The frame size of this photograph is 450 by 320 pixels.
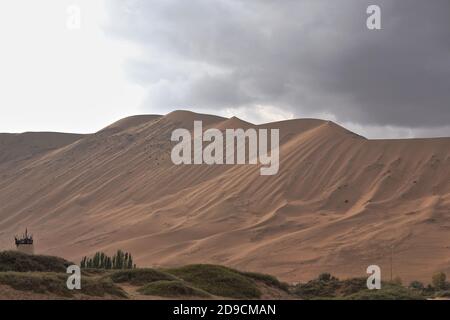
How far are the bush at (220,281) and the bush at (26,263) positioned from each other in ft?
16.4

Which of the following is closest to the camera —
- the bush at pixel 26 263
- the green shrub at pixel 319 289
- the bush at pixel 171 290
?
the bush at pixel 171 290

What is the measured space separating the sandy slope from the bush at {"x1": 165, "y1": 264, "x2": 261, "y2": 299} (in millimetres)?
A: 17622

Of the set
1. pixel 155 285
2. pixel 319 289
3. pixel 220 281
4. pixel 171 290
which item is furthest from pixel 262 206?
pixel 171 290

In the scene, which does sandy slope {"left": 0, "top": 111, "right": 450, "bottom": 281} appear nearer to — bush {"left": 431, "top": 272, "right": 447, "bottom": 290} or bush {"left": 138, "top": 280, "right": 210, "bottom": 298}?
bush {"left": 431, "top": 272, "right": 447, "bottom": 290}

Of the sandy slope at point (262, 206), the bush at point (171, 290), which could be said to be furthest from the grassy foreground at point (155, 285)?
the sandy slope at point (262, 206)

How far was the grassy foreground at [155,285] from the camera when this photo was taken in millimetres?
16016

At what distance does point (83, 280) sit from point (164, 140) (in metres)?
78.4

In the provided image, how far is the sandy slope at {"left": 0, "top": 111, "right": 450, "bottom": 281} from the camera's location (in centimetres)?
4578

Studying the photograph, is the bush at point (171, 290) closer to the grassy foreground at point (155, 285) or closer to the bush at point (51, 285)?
the grassy foreground at point (155, 285)

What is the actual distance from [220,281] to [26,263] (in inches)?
293

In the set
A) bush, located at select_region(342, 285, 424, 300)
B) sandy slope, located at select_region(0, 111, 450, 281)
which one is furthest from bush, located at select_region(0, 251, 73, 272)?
sandy slope, located at select_region(0, 111, 450, 281)

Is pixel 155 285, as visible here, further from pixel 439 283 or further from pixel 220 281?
pixel 439 283
